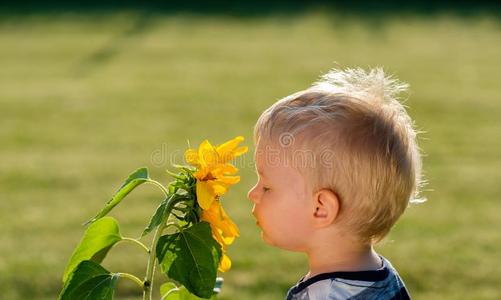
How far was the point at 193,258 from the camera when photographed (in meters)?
1.85

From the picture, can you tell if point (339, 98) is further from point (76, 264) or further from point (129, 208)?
point (129, 208)

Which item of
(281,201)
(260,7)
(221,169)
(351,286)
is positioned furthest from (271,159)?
(260,7)

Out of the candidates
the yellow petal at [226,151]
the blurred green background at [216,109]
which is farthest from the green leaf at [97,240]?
the blurred green background at [216,109]

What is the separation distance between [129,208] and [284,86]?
4668 millimetres

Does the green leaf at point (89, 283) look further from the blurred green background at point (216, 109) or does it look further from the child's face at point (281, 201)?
the blurred green background at point (216, 109)

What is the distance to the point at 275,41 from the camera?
13156 mm

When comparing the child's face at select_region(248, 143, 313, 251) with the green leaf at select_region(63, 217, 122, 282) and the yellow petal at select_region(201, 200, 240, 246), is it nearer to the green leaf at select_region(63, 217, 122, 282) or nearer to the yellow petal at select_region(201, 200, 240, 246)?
the yellow petal at select_region(201, 200, 240, 246)

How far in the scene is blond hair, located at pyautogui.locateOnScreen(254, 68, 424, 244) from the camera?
2002 millimetres

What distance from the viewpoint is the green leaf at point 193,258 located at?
1846 millimetres

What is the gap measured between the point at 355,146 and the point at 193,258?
42 cm

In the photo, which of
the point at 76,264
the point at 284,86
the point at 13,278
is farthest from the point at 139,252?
the point at 284,86

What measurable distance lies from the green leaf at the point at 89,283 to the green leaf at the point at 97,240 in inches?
3.6

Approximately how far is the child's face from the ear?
15 millimetres

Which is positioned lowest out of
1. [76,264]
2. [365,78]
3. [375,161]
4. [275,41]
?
[275,41]
